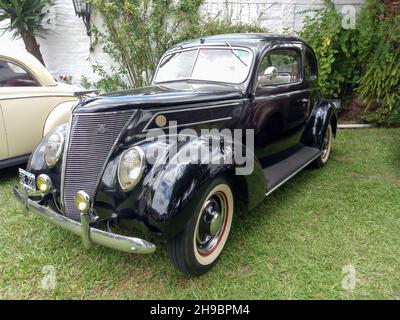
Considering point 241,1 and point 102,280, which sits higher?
point 241,1

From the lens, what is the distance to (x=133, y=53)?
22.5 feet

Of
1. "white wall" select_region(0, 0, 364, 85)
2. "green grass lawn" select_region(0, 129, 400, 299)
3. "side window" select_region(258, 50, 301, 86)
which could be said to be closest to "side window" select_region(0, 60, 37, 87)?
"green grass lawn" select_region(0, 129, 400, 299)

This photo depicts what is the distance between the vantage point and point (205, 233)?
250cm

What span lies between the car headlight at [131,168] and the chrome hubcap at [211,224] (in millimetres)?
526

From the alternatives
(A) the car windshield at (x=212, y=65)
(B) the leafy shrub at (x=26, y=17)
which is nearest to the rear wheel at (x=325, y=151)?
(A) the car windshield at (x=212, y=65)

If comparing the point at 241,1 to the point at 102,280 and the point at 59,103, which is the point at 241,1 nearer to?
the point at 59,103

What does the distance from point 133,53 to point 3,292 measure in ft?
18.1

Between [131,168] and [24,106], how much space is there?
269 cm

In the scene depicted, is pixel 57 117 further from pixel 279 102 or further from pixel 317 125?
pixel 317 125

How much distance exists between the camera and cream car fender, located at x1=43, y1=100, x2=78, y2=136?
13.9 feet

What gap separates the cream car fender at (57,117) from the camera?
4.25m

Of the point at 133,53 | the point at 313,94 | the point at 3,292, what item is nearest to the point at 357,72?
the point at 313,94
